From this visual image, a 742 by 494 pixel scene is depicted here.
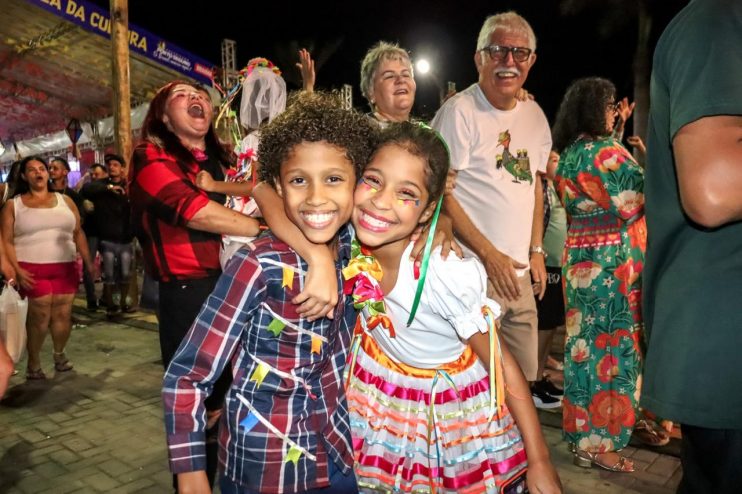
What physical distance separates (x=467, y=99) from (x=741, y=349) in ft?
7.15

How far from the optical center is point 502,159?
124 inches

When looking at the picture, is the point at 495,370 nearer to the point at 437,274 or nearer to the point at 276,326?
the point at 437,274

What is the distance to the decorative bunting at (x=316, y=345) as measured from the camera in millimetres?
1777

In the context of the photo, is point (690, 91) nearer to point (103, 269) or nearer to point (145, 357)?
point (145, 357)

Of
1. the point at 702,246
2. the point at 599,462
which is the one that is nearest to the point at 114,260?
the point at 599,462

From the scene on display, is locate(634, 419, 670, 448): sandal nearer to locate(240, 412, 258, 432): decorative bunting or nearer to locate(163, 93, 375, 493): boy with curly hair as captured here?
locate(163, 93, 375, 493): boy with curly hair

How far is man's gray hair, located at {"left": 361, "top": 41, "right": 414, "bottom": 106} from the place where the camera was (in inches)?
132

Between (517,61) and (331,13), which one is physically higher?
(331,13)

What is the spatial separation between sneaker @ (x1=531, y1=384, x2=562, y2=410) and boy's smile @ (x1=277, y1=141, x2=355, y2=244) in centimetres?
323

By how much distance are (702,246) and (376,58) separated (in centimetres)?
245

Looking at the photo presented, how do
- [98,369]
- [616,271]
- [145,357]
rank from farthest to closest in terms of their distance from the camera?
[145,357], [98,369], [616,271]

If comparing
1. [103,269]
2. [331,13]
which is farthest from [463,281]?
[331,13]

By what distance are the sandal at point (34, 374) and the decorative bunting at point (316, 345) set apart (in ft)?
15.8

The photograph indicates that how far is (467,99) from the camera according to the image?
317 cm
